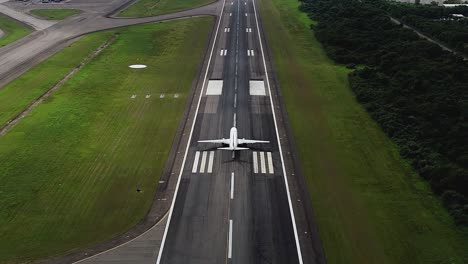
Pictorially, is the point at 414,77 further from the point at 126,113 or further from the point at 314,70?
the point at 126,113

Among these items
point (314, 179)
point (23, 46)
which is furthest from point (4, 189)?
point (23, 46)

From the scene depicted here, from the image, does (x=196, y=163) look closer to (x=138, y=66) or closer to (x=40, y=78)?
(x=138, y=66)

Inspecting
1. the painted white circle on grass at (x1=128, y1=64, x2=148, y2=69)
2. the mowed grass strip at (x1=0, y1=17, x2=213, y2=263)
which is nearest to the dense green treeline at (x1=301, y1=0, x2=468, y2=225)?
the mowed grass strip at (x1=0, y1=17, x2=213, y2=263)

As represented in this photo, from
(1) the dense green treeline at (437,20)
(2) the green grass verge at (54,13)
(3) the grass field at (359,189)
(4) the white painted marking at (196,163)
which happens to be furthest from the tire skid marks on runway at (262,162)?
(2) the green grass verge at (54,13)

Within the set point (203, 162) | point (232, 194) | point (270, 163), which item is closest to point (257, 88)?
point (270, 163)

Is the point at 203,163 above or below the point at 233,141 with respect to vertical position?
below

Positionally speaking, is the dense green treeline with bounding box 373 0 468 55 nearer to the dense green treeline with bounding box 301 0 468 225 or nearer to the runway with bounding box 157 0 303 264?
the dense green treeline with bounding box 301 0 468 225

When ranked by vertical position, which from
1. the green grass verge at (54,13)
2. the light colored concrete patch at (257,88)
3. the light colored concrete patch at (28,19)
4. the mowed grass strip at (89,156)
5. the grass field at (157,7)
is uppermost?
the grass field at (157,7)

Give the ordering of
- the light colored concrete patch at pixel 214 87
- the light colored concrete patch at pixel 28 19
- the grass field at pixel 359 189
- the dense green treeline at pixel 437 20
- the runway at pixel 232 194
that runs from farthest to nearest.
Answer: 1. the light colored concrete patch at pixel 28 19
2. the dense green treeline at pixel 437 20
3. the light colored concrete patch at pixel 214 87
4. the grass field at pixel 359 189
5. the runway at pixel 232 194

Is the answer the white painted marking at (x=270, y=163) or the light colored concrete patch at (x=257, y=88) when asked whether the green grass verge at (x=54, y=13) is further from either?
the white painted marking at (x=270, y=163)
